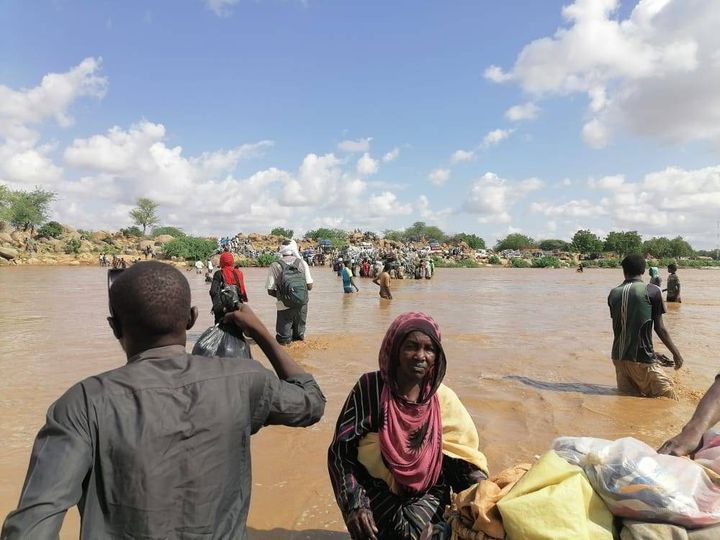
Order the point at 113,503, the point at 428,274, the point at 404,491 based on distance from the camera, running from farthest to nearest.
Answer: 1. the point at 428,274
2. the point at 404,491
3. the point at 113,503

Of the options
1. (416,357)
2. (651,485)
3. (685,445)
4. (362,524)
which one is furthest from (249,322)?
(685,445)

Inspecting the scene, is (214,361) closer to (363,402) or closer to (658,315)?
(363,402)

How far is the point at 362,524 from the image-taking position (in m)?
2.27

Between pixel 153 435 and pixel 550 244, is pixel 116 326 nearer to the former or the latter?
pixel 153 435

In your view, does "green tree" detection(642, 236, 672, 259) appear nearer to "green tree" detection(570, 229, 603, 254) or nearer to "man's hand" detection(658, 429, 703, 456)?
"green tree" detection(570, 229, 603, 254)

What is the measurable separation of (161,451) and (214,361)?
0.96 ft

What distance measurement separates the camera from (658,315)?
531 cm

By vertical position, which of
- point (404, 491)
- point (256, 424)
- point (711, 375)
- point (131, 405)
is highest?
point (131, 405)

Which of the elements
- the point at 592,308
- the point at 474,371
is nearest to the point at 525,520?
the point at 474,371

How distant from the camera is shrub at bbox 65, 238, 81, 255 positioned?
177 ft

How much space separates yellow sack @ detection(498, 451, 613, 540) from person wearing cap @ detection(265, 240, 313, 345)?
6.31 metres

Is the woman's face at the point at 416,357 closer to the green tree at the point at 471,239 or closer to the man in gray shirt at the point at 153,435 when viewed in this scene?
the man in gray shirt at the point at 153,435

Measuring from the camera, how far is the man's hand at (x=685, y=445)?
1.96 meters

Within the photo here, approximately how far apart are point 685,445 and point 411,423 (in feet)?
3.61
